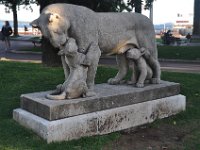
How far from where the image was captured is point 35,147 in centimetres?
494

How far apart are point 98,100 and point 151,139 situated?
3.40 ft

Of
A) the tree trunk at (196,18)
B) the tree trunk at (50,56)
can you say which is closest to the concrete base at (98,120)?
the tree trunk at (50,56)

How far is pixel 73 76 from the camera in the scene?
5.53 m

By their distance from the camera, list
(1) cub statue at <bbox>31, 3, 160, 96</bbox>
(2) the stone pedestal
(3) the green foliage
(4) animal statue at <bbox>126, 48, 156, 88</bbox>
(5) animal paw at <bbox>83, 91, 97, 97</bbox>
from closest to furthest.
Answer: (3) the green foliage → (2) the stone pedestal → (1) cub statue at <bbox>31, 3, 160, 96</bbox> → (5) animal paw at <bbox>83, 91, 97, 97</bbox> → (4) animal statue at <bbox>126, 48, 156, 88</bbox>

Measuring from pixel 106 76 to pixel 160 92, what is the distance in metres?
3.10

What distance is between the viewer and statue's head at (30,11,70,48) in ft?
16.9

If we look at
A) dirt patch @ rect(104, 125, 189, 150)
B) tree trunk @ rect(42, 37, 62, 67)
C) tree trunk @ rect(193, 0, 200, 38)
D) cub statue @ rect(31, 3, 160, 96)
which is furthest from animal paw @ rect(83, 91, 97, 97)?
tree trunk @ rect(193, 0, 200, 38)

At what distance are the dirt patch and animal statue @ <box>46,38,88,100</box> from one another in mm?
929

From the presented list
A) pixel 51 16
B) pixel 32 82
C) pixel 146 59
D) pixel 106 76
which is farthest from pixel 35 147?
pixel 106 76

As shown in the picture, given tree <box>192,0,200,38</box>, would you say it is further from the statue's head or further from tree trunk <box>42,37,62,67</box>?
the statue's head

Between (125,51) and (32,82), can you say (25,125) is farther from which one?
(32,82)

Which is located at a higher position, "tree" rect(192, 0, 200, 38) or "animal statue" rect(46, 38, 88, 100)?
"tree" rect(192, 0, 200, 38)

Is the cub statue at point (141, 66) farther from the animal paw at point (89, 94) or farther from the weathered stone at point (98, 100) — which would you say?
the animal paw at point (89, 94)

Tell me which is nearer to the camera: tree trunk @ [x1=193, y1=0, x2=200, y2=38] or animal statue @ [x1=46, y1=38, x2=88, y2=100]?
animal statue @ [x1=46, y1=38, x2=88, y2=100]
